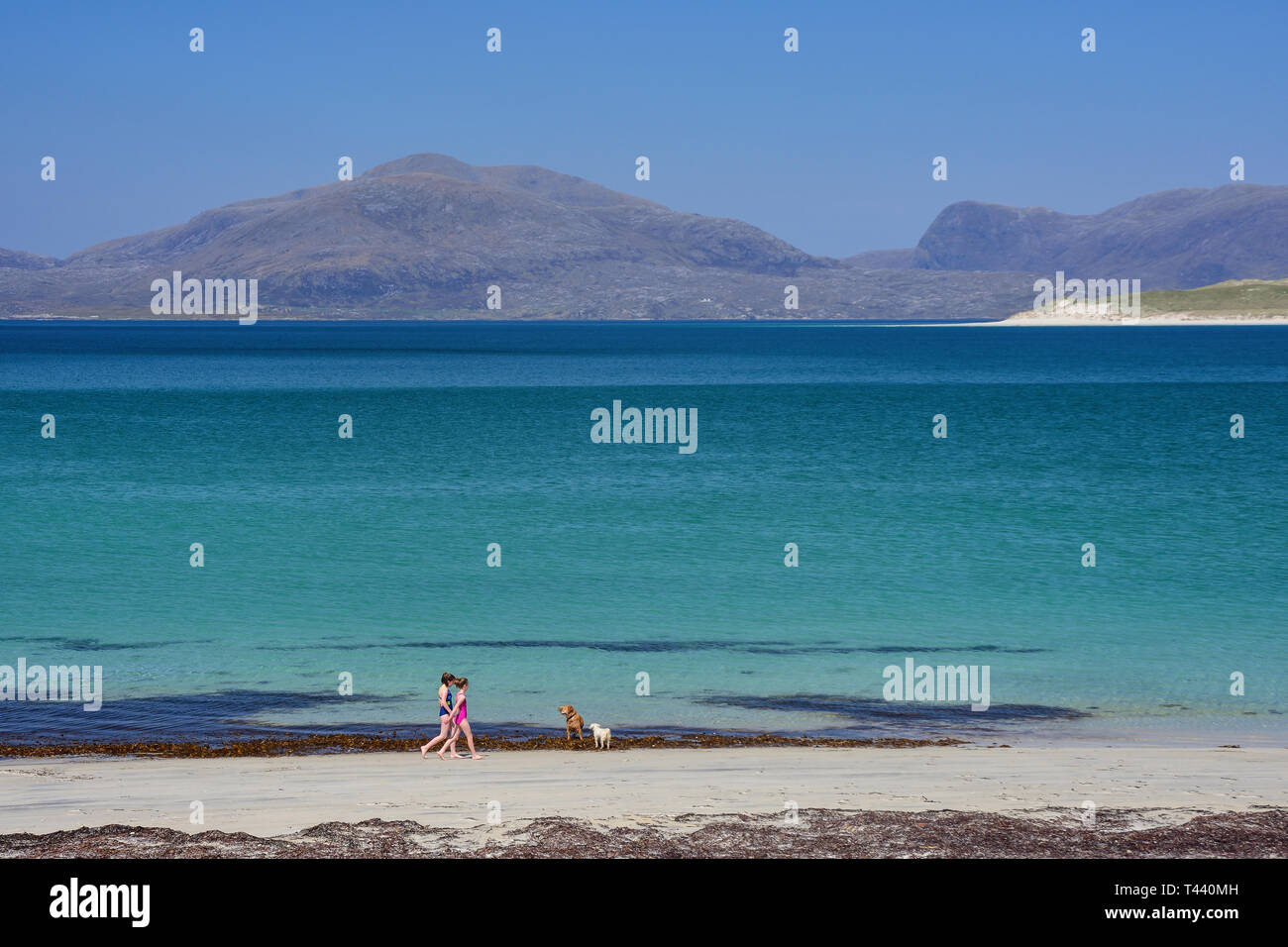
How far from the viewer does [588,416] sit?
86.9 metres

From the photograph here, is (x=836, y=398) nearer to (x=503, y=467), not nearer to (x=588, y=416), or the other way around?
(x=588, y=416)

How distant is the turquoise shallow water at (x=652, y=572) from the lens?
22.8 metres

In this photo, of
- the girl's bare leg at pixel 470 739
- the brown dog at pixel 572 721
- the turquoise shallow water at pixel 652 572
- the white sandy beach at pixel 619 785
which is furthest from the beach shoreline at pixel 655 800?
the turquoise shallow water at pixel 652 572

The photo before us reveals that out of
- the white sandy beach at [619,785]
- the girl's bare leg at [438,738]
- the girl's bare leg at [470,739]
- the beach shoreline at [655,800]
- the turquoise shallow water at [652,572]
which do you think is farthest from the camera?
the turquoise shallow water at [652,572]

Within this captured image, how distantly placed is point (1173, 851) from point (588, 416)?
245 ft

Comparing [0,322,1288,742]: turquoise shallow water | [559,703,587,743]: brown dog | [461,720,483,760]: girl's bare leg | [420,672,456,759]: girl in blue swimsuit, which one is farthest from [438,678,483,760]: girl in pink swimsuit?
[0,322,1288,742]: turquoise shallow water

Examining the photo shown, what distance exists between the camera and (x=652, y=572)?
117 ft

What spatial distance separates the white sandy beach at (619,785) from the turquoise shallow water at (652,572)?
2653mm

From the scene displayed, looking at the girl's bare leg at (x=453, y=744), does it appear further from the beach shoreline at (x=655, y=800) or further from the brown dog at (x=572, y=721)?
the brown dog at (x=572, y=721)

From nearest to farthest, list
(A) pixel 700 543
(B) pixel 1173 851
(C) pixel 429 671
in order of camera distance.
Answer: (B) pixel 1173 851 < (C) pixel 429 671 < (A) pixel 700 543

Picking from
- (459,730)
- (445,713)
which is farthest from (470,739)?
(445,713)

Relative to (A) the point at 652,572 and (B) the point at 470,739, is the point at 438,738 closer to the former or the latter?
(B) the point at 470,739

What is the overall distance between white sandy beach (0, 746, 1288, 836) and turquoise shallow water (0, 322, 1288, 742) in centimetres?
265
